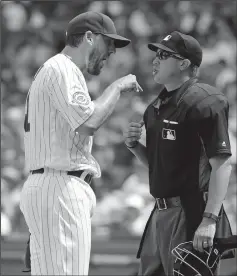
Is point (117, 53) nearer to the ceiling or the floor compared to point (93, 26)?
nearer to the ceiling

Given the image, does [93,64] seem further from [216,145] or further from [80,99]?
[216,145]

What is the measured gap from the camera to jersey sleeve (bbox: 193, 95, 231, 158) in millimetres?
3209

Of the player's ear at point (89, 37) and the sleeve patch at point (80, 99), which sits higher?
the player's ear at point (89, 37)

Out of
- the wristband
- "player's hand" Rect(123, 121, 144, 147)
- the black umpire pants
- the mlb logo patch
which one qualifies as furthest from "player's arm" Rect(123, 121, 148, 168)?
the wristband

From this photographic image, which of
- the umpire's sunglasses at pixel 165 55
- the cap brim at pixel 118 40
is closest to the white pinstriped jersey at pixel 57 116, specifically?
the cap brim at pixel 118 40

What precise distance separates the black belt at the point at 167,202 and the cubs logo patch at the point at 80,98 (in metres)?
0.63

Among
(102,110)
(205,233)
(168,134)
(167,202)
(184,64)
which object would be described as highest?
(184,64)

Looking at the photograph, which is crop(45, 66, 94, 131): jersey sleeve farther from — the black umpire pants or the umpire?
the black umpire pants

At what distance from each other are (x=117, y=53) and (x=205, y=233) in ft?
12.7

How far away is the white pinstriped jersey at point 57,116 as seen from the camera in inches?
121

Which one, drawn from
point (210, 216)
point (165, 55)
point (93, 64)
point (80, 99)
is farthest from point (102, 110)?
point (210, 216)

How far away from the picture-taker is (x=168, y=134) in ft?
11.0

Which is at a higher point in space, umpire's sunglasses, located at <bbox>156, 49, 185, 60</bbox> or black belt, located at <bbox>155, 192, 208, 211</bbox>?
umpire's sunglasses, located at <bbox>156, 49, 185, 60</bbox>

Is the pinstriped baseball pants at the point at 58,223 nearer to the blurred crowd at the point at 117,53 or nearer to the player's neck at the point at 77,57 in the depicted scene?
the player's neck at the point at 77,57
